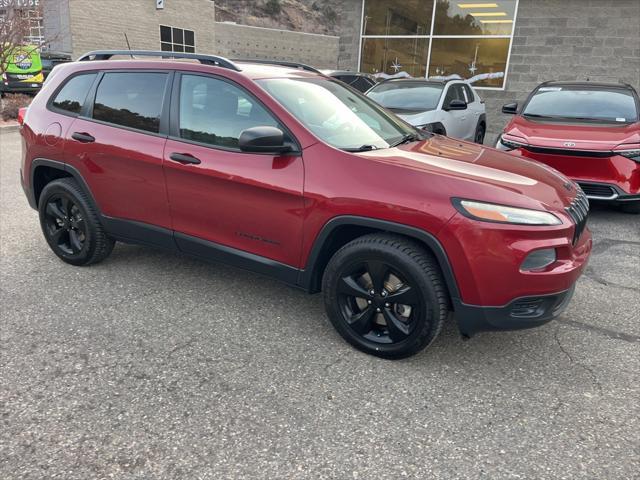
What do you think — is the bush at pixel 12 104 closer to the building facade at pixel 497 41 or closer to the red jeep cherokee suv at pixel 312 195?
the building facade at pixel 497 41

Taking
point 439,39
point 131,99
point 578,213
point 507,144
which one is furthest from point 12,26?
point 578,213

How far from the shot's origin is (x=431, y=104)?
7902 mm

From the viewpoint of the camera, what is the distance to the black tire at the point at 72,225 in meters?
4.04

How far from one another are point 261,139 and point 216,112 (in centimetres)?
66

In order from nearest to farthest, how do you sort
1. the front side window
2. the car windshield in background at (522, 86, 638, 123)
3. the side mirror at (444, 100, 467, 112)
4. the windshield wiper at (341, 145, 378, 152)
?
the windshield wiper at (341, 145, 378, 152), the car windshield in background at (522, 86, 638, 123), the side mirror at (444, 100, 467, 112), the front side window

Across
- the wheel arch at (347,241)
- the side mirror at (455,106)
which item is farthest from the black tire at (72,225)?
the side mirror at (455,106)

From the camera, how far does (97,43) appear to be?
2177cm

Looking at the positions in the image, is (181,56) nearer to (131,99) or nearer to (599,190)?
(131,99)

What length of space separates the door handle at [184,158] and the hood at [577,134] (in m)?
4.29

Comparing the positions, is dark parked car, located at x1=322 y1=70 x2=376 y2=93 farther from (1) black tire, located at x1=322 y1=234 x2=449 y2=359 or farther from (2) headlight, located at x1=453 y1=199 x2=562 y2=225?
(2) headlight, located at x1=453 y1=199 x2=562 y2=225

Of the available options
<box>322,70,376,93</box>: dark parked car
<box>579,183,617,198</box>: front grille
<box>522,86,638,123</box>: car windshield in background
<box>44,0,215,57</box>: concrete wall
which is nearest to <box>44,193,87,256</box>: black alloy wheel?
<box>579,183,617,198</box>: front grille

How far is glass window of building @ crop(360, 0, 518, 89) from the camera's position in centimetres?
1362

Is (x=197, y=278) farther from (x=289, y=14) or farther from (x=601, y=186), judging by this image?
(x=289, y=14)

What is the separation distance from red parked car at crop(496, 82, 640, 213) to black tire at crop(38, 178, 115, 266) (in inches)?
181
